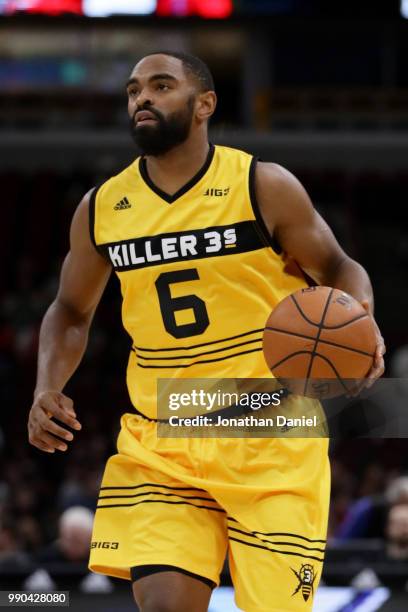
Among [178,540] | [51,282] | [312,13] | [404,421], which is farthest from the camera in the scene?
[312,13]

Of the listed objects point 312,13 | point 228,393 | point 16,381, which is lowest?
point 16,381

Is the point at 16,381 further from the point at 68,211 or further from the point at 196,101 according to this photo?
the point at 196,101

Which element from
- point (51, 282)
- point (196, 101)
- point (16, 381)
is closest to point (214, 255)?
point (196, 101)

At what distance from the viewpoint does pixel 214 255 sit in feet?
13.1

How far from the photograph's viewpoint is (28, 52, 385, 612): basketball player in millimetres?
3771

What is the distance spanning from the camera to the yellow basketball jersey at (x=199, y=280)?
→ 3977 millimetres

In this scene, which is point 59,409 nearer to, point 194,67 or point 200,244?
point 200,244

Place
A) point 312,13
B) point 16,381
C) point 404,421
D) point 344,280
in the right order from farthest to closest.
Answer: point 312,13, point 16,381, point 404,421, point 344,280

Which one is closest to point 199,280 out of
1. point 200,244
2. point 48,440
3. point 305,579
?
point 200,244

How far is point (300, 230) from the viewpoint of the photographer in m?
4.00

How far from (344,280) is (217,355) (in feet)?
1.64

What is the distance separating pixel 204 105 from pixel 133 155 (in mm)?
14681

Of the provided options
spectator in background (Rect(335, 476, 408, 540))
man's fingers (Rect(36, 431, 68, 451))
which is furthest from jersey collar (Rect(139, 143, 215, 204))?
spectator in background (Rect(335, 476, 408, 540))

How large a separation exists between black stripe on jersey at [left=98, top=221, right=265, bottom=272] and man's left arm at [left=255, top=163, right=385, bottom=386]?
0.08 metres
